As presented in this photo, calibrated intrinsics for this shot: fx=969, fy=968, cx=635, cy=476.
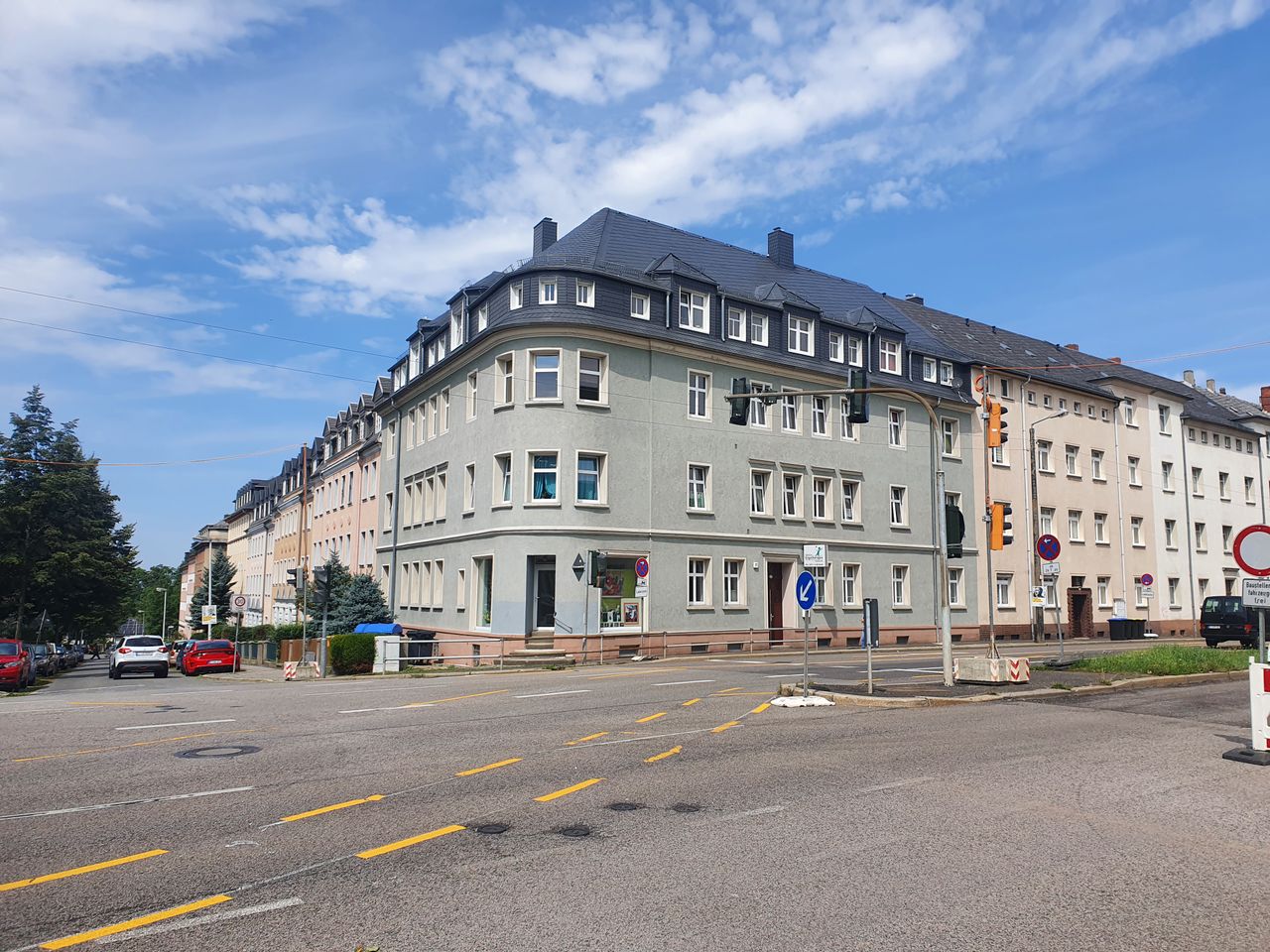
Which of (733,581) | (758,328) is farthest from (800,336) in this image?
(733,581)

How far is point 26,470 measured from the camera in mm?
58250

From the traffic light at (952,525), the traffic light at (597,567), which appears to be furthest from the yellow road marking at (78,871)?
the traffic light at (597,567)

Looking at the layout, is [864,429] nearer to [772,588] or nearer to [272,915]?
[772,588]

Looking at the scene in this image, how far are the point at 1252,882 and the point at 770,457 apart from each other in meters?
32.2

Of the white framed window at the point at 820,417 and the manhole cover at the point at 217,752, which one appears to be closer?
the manhole cover at the point at 217,752

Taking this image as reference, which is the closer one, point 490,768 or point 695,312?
point 490,768

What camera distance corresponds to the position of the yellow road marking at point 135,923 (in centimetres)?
489

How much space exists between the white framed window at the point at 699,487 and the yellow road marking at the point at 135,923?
30.3m

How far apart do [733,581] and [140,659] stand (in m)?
22.9

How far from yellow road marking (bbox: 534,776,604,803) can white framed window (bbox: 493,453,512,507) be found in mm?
24609

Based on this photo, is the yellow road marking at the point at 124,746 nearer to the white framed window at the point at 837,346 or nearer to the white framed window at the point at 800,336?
the white framed window at the point at 800,336

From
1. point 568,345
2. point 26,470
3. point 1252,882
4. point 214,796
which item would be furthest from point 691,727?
point 26,470

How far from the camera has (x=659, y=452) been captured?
3469 centimetres

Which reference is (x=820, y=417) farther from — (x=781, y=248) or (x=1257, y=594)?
(x=1257, y=594)
